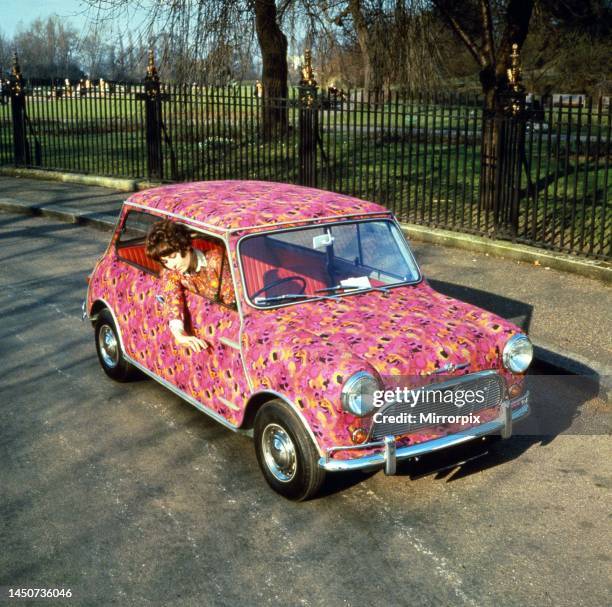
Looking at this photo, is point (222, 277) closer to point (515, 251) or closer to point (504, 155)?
point (515, 251)

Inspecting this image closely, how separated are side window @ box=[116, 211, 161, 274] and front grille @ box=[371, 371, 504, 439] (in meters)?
2.41

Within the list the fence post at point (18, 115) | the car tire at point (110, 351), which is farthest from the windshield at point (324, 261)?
the fence post at point (18, 115)

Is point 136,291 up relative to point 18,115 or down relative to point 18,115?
down

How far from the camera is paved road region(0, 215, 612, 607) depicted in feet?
14.4

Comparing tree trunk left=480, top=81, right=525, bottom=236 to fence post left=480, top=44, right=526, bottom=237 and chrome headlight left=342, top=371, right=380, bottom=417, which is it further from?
chrome headlight left=342, top=371, right=380, bottom=417

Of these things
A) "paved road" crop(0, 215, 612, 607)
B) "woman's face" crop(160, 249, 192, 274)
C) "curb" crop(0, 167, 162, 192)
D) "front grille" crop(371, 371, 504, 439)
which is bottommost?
"paved road" crop(0, 215, 612, 607)

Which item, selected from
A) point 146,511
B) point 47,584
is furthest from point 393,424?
point 47,584

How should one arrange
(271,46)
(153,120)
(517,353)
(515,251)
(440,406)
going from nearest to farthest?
(440,406) → (517,353) → (515,251) → (153,120) → (271,46)

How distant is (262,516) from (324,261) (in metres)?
1.77

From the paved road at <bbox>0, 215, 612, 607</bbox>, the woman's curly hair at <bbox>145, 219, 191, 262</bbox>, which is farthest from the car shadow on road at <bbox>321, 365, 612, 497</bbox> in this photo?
the woman's curly hair at <bbox>145, 219, 191, 262</bbox>

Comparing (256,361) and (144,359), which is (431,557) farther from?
(144,359)

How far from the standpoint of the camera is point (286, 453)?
5.13 m

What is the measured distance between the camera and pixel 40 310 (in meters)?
9.27

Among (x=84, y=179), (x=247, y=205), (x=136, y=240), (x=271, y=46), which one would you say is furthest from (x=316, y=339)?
(x=271, y=46)
